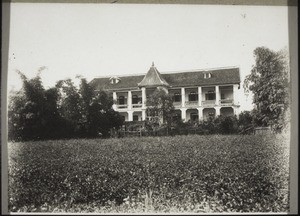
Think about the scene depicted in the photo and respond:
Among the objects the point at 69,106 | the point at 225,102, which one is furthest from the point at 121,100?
the point at 225,102

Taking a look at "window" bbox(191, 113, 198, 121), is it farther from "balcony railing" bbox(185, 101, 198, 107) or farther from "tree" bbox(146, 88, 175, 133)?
"tree" bbox(146, 88, 175, 133)

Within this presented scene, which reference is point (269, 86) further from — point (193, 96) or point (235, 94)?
point (193, 96)

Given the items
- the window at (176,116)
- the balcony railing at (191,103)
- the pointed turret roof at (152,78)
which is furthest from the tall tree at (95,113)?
the balcony railing at (191,103)

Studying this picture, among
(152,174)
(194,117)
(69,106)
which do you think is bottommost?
(152,174)

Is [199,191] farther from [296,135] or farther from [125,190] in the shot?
[296,135]

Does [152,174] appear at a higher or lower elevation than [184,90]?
lower

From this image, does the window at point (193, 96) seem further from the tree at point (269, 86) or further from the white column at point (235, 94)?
the tree at point (269, 86)
